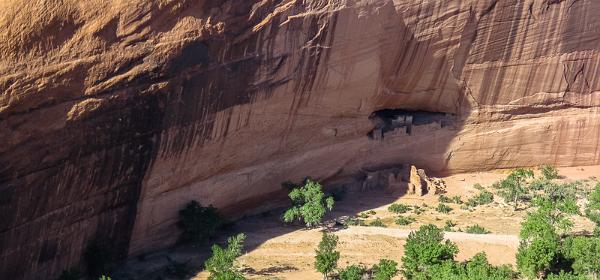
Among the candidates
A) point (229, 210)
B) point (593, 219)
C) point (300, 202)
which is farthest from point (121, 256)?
point (593, 219)

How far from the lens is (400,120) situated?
3009 cm

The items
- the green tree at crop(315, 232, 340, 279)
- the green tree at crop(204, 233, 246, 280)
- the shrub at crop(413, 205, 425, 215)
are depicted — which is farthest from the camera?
the shrub at crop(413, 205, 425, 215)

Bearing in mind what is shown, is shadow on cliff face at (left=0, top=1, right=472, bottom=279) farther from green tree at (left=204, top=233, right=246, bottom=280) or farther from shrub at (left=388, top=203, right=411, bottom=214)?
shrub at (left=388, top=203, right=411, bottom=214)

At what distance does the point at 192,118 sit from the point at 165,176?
2.08 meters

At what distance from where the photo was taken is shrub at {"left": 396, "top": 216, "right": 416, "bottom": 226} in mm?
28234

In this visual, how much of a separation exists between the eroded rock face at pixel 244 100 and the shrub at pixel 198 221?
0.37 m

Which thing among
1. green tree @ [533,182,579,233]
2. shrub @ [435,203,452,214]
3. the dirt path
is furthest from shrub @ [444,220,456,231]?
green tree @ [533,182,579,233]

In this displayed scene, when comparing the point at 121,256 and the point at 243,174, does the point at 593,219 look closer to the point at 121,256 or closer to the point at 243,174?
the point at 243,174

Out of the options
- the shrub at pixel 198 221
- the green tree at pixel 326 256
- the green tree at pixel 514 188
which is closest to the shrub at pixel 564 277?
the green tree at pixel 326 256

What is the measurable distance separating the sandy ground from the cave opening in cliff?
234 centimetres

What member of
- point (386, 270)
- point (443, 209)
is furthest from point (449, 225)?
point (386, 270)

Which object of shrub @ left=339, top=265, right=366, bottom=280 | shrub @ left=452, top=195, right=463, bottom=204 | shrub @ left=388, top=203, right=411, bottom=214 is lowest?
shrub @ left=339, top=265, right=366, bottom=280

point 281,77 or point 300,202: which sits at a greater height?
point 281,77

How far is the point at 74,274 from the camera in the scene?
22422 millimetres
